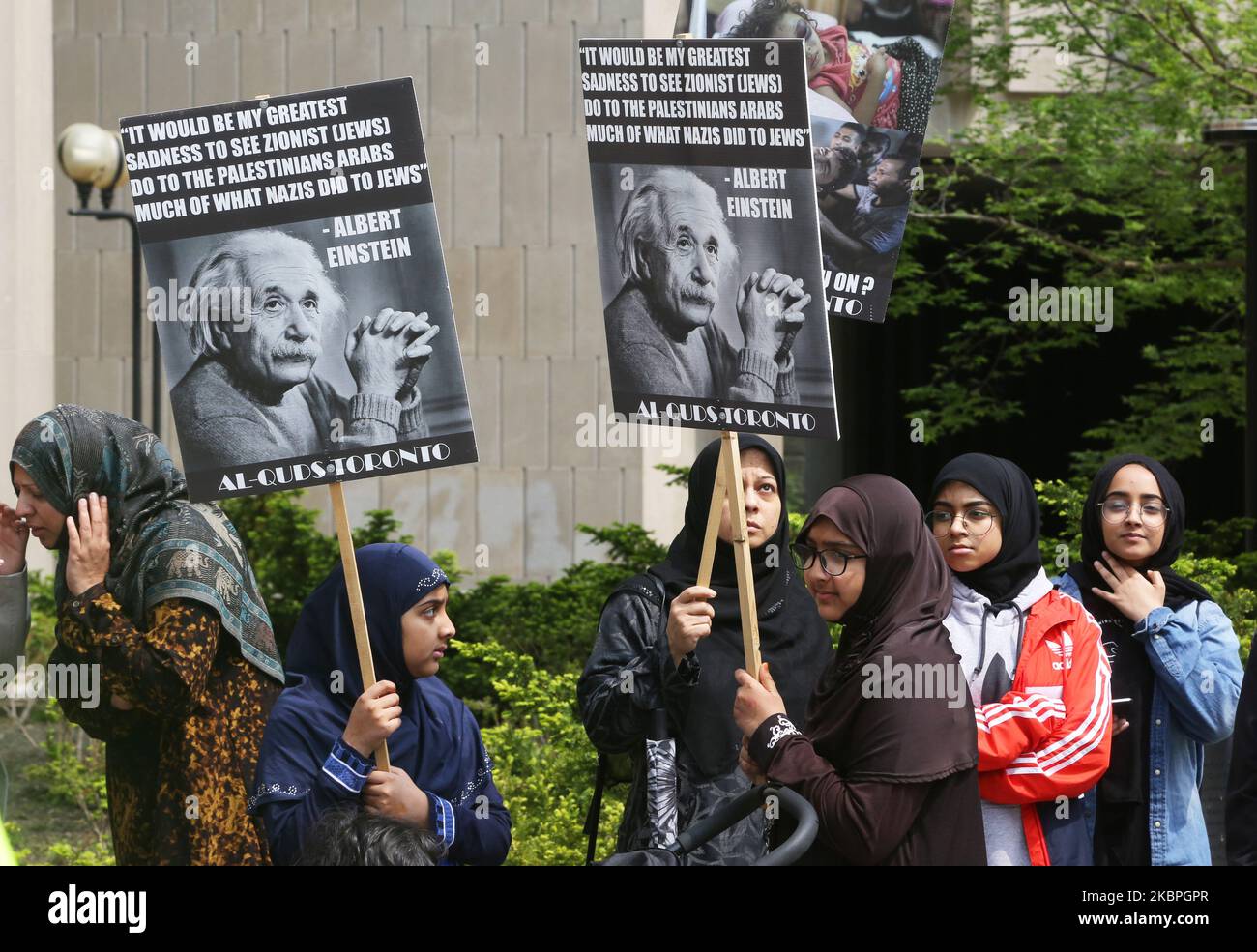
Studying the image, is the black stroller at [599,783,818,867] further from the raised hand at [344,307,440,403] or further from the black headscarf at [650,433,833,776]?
the raised hand at [344,307,440,403]

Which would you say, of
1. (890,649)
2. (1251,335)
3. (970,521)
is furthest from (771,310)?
(1251,335)

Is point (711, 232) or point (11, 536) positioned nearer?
point (711, 232)

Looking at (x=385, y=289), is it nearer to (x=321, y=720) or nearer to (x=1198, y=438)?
(x=321, y=720)

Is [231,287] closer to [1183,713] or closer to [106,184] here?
[1183,713]

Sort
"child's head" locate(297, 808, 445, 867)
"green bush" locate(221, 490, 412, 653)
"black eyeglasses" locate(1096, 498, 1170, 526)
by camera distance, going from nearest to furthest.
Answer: "child's head" locate(297, 808, 445, 867) < "black eyeglasses" locate(1096, 498, 1170, 526) < "green bush" locate(221, 490, 412, 653)

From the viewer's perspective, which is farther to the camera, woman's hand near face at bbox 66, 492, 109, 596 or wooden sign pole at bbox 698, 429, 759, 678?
woman's hand near face at bbox 66, 492, 109, 596

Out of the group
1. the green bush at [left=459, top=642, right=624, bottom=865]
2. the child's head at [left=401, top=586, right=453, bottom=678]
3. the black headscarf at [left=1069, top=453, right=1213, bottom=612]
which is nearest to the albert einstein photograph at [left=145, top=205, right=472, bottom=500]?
the child's head at [left=401, top=586, right=453, bottom=678]

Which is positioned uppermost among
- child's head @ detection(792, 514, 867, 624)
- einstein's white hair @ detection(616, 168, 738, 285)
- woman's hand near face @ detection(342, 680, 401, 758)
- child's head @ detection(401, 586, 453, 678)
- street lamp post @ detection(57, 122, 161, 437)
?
street lamp post @ detection(57, 122, 161, 437)

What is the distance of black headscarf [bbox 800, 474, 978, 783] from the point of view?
126 inches

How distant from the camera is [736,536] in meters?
3.78

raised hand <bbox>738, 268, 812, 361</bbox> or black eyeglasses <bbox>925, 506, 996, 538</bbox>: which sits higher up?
raised hand <bbox>738, 268, 812, 361</bbox>

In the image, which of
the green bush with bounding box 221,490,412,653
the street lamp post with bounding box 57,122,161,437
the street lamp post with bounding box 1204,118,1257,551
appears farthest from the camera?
the street lamp post with bounding box 57,122,161,437

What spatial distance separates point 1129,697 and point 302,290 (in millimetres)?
2333

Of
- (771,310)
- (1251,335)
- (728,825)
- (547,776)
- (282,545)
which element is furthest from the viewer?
(282,545)
